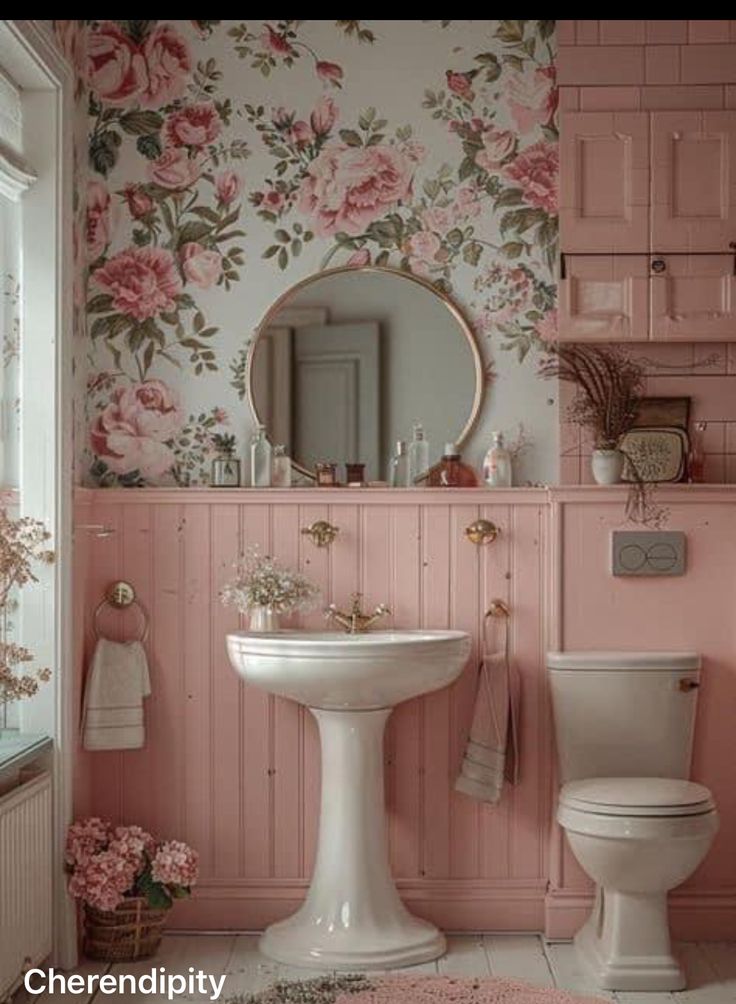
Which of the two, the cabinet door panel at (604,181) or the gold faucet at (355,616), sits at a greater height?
the cabinet door panel at (604,181)

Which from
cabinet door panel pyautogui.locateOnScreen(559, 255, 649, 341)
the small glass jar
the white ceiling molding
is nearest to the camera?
the white ceiling molding

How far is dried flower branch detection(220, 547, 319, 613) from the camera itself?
4.21m

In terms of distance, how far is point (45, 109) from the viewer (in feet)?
13.2

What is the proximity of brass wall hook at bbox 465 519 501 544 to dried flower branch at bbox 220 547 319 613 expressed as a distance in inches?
19.4

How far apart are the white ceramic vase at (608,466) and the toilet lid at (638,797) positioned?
2.86 ft

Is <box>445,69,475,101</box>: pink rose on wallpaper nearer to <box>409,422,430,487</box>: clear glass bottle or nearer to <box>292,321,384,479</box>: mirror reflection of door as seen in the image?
<box>292,321,384,479</box>: mirror reflection of door

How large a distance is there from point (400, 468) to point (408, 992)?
1525 millimetres

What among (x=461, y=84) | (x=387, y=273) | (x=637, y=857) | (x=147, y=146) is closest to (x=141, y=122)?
(x=147, y=146)

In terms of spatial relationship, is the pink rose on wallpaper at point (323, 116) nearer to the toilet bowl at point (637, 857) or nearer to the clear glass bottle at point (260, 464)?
the clear glass bottle at point (260, 464)

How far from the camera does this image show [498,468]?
4.38 meters

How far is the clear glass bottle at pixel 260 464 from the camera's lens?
4.41 m

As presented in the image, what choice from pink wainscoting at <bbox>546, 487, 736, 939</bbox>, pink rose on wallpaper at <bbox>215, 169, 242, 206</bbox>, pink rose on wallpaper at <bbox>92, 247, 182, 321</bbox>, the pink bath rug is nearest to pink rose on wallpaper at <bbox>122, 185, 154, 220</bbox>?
pink rose on wallpaper at <bbox>92, 247, 182, 321</bbox>

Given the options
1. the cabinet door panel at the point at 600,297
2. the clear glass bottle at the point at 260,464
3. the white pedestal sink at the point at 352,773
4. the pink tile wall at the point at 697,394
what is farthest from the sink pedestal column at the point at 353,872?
the cabinet door panel at the point at 600,297
